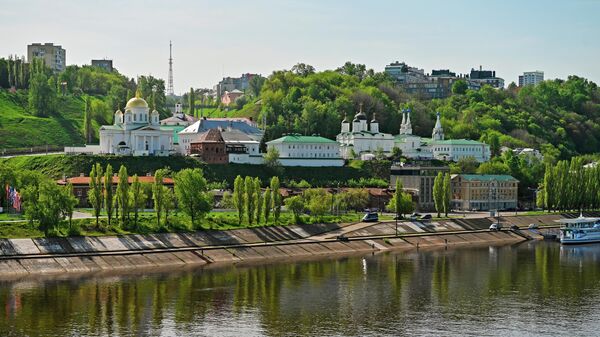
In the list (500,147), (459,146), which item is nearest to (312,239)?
(459,146)

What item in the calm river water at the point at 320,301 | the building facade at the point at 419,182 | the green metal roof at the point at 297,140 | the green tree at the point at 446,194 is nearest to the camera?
the calm river water at the point at 320,301

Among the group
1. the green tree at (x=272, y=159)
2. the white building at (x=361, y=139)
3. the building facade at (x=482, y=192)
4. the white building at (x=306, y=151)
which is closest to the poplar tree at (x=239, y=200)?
the green tree at (x=272, y=159)

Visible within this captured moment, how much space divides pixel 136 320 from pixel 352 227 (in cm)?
4184

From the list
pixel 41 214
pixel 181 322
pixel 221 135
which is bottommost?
pixel 181 322

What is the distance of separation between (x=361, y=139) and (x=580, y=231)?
45.6 metres

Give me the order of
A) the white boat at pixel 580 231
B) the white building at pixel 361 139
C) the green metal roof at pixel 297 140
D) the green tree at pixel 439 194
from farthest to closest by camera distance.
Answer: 1. the white building at pixel 361 139
2. the green metal roof at pixel 297 140
3. the green tree at pixel 439 194
4. the white boat at pixel 580 231

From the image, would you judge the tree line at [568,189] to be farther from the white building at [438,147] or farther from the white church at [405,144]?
the white church at [405,144]

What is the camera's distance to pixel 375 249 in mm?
88000

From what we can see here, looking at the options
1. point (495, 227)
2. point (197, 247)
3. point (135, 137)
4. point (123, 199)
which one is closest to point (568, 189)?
point (495, 227)

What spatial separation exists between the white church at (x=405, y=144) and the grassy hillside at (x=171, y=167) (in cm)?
1355

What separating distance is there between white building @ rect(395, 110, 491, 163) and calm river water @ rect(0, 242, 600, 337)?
2523 inches

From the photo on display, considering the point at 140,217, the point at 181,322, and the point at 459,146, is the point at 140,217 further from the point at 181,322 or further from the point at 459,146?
the point at 459,146

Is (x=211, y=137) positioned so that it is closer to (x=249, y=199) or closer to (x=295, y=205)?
(x=295, y=205)

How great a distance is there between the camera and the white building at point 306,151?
416 ft
